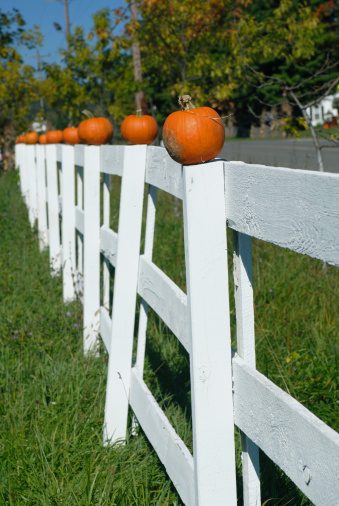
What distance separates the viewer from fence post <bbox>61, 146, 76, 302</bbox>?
4707 millimetres

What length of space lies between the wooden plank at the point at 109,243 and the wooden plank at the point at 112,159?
1.11ft

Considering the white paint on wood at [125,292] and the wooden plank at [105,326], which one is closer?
the white paint on wood at [125,292]

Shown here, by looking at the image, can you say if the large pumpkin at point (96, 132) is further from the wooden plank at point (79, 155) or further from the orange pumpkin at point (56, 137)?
the orange pumpkin at point (56, 137)

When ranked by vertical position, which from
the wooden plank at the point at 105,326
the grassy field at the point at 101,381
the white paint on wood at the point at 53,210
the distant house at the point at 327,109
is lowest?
the grassy field at the point at 101,381

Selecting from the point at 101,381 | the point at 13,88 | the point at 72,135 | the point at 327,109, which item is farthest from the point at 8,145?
the point at 327,109

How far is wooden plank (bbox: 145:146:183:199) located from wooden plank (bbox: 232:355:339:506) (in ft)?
2.27

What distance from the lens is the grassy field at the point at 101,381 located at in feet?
6.91

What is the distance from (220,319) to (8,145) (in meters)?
19.6

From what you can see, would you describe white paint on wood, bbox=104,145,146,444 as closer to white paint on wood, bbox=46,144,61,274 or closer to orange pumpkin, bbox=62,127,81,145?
orange pumpkin, bbox=62,127,81,145

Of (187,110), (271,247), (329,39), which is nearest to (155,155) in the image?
(187,110)

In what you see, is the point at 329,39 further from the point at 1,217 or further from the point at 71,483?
the point at 71,483

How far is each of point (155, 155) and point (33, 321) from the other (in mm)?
1905

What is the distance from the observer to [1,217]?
7938mm

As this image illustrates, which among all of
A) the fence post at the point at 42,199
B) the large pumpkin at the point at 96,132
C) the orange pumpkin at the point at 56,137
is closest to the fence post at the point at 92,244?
the large pumpkin at the point at 96,132
